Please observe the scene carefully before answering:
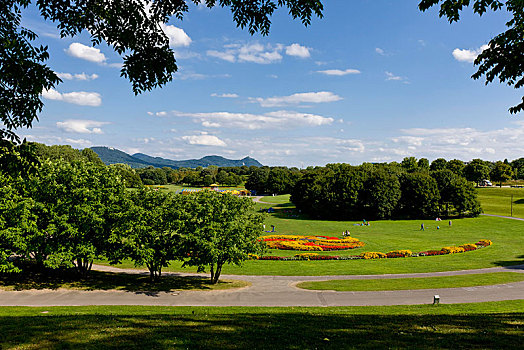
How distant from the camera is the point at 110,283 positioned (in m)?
29.0

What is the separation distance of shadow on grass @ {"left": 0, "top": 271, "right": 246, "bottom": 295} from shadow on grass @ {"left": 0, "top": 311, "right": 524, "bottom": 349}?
599 inches

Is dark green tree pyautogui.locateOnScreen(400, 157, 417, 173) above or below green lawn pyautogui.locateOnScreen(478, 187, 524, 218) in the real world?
above

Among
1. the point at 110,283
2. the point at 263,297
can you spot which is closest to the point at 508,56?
the point at 263,297

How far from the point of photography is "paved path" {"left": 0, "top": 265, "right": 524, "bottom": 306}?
23203 millimetres

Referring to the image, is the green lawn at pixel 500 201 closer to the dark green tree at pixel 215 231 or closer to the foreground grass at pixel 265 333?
the dark green tree at pixel 215 231

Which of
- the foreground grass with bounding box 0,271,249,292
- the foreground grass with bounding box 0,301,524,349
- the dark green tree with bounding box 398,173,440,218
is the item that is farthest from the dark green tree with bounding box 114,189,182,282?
the dark green tree with bounding box 398,173,440,218

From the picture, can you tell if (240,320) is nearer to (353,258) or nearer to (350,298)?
(350,298)

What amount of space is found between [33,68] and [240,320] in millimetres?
10763

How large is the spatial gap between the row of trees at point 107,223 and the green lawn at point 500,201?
264 ft

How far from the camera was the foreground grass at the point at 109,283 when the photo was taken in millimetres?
27375

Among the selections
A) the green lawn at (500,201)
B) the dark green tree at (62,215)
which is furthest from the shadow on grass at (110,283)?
the green lawn at (500,201)

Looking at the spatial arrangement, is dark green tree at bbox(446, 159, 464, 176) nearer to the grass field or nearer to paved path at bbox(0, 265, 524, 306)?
the grass field

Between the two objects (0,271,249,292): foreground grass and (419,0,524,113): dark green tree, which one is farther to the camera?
(0,271,249,292): foreground grass

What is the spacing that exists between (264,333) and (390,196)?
7694cm
